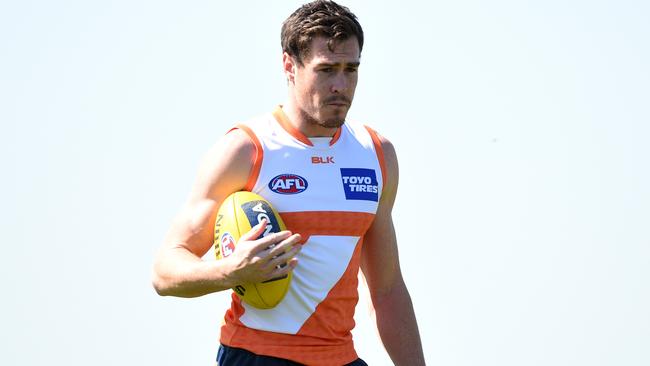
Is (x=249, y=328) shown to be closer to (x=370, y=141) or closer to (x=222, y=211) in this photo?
(x=222, y=211)

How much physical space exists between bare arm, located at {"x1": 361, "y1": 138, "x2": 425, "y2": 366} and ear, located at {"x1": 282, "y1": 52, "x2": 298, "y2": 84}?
29.2 inches

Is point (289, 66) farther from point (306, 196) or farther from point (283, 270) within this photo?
point (283, 270)

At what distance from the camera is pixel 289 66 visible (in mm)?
7406

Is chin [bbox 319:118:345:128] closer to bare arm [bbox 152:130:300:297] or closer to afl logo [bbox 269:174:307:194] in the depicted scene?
afl logo [bbox 269:174:307:194]

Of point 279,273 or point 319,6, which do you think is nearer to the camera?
point 279,273

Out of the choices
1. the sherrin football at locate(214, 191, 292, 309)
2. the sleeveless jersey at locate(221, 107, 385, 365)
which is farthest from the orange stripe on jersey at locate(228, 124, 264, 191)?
the sherrin football at locate(214, 191, 292, 309)

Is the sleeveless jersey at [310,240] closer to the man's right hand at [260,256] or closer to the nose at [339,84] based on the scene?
the nose at [339,84]

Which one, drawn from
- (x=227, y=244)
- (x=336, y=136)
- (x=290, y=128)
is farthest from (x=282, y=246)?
(x=336, y=136)

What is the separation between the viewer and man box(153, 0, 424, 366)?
276 inches

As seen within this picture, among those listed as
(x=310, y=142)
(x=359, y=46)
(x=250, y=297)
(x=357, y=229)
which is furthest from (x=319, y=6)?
(x=250, y=297)

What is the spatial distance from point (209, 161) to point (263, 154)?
12.7 inches

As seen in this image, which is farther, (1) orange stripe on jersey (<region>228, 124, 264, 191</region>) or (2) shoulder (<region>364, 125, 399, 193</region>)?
(2) shoulder (<region>364, 125, 399, 193</region>)

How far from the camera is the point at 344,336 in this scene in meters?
7.30

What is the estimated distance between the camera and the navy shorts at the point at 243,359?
6980 mm
